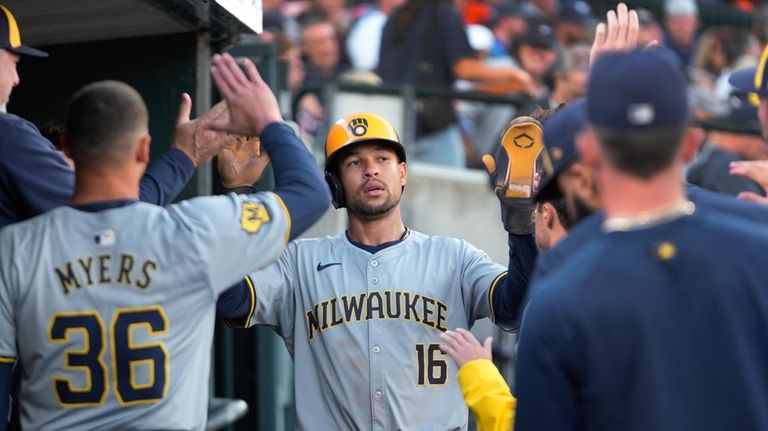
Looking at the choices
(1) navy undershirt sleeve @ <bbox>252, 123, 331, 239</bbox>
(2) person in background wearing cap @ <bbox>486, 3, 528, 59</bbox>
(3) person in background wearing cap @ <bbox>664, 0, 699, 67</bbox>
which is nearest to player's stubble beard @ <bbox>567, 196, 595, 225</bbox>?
(1) navy undershirt sleeve @ <bbox>252, 123, 331, 239</bbox>

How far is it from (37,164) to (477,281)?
1.75 m

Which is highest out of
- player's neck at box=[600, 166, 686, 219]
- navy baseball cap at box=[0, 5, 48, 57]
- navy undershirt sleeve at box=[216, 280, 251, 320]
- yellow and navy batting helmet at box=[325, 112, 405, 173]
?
navy baseball cap at box=[0, 5, 48, 57]

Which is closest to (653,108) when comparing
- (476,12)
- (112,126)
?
(112,126)

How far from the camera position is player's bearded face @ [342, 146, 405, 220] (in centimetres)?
507

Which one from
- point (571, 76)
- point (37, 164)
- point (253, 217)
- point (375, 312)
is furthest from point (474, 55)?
point (253, 217)

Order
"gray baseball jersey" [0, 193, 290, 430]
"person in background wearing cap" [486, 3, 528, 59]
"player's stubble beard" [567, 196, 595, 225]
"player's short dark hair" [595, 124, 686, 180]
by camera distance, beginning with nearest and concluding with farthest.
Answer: "player's short dark hair" [595, 124, 686, 180] < "player's stubble beard" [567, 196, 595, 225] < "gray baseball jersey" [0, 193, 290, 430] < "person in background wearing cap" [486, 3, 528, 59]

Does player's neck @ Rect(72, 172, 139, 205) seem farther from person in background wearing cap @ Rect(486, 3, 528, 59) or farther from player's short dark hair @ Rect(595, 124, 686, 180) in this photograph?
person in background wearing cap @ Rect(486, 3, 528, 59)

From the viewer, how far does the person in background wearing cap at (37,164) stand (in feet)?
12.6

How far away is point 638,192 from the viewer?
2822 mm

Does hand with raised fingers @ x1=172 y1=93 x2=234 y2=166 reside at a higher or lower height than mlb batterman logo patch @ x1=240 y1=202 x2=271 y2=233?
higher

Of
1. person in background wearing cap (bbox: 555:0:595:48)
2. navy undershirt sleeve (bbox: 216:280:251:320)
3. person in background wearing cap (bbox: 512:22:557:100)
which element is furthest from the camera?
person in background wearing cap (bbox: 555:0:595:48)

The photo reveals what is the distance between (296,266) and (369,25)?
677cm

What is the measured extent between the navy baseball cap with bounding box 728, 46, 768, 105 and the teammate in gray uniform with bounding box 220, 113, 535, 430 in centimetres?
132

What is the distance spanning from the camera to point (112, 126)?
137 inches
